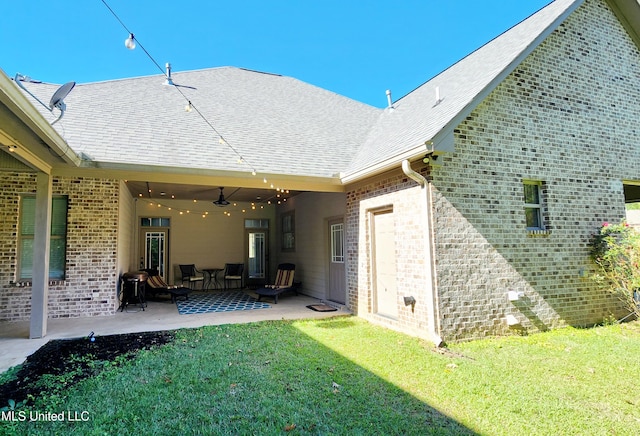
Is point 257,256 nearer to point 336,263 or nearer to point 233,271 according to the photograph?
point 233,271

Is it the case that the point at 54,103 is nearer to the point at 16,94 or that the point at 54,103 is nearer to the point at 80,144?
the point at 80,144

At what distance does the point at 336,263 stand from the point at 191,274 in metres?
5.56

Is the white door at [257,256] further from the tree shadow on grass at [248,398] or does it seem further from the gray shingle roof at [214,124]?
the tree shadow on grass at [248,398]

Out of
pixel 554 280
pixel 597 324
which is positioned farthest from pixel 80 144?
pixel 597 324

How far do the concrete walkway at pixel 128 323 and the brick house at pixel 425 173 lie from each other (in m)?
0.40

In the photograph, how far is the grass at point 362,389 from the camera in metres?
2.79

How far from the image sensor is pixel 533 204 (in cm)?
594

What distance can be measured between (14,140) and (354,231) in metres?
5.49

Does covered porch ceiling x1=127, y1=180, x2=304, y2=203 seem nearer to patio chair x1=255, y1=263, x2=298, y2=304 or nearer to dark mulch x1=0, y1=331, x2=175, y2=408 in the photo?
patio chair x1=255, y1=263, x2=298, y2=304

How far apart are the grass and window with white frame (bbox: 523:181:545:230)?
6.04ft

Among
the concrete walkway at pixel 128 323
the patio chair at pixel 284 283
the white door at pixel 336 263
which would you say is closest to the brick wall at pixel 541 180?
the white door at pixel 336 263

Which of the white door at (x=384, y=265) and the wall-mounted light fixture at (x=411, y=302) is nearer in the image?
the wall-mounted light fixture at (x=411, y=302)

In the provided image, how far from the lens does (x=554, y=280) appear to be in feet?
19.0

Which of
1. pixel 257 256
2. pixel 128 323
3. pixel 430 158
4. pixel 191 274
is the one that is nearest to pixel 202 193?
pixel 191 274
